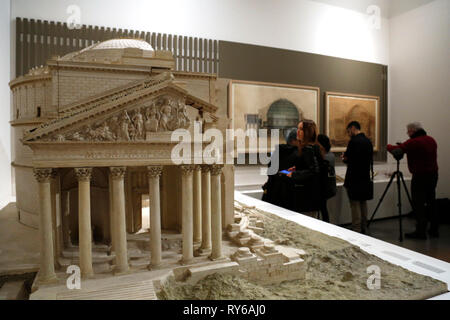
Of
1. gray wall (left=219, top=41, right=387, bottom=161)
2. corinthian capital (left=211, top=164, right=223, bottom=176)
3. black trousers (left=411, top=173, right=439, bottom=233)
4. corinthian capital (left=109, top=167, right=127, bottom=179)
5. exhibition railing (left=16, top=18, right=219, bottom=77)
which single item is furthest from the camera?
gray wall (left=219, top=41, right=387, bottom=161)

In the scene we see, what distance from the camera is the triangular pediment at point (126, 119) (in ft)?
18.3

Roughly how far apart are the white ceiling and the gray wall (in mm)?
2676

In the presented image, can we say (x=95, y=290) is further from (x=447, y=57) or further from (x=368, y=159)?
(x=447, y=57)

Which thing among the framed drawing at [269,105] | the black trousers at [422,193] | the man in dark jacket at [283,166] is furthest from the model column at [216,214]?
the black trousers at [422,193]

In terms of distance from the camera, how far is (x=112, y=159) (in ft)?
19.3

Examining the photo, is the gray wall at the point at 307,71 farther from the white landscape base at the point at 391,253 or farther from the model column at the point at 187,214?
the model column at the point at 187,214

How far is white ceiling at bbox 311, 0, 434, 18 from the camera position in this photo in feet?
48.0

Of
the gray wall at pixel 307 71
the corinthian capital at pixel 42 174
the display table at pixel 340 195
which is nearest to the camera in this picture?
the corinthian capital at pixel 42 174

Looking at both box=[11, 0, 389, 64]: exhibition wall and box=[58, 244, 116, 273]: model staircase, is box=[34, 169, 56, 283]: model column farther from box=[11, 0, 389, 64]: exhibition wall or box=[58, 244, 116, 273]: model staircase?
box=[11, 0, 389, 64]: exhibition wall

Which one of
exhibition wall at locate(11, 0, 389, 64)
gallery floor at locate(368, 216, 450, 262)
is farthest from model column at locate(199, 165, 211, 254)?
exhibition wall at locate(11, 0, 389, 64)

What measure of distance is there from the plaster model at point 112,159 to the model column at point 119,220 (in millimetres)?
20

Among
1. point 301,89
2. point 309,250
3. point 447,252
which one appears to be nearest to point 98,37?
point 301,89

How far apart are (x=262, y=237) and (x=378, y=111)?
12.0 meters

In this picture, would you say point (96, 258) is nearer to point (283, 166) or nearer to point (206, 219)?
point (206, 219)
